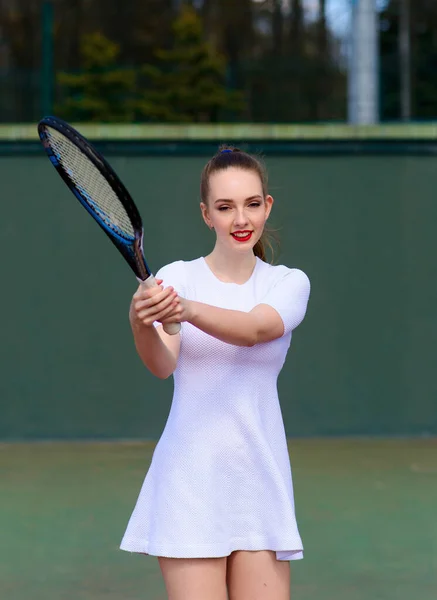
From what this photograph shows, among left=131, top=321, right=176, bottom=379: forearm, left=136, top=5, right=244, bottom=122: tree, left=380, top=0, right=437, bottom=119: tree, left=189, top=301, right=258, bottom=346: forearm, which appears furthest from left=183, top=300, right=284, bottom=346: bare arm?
left=136, top=5, right=244, bottom=122: tree

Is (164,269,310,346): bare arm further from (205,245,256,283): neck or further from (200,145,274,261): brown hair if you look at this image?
(200,145,274,261): brown hair

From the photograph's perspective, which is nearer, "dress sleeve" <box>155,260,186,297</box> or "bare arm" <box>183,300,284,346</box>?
"bare arm" <box>183,300,284,346</box>

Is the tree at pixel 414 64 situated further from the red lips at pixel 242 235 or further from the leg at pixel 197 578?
the leg at pixel 197 578

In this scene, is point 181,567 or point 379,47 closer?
point 181,567

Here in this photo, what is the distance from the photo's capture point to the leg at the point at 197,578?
2844 millimetres

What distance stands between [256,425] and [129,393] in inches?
182

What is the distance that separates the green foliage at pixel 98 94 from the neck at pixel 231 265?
608cm

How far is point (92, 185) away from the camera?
108 inches

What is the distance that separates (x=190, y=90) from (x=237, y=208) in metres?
6.98

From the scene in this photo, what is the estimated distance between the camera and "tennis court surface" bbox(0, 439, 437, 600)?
4.60m

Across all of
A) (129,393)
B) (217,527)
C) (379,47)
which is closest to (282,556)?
(217,527)

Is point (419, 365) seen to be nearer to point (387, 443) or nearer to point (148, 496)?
point (387, 443)

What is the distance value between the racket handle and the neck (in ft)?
1.09

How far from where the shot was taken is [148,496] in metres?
2.96
